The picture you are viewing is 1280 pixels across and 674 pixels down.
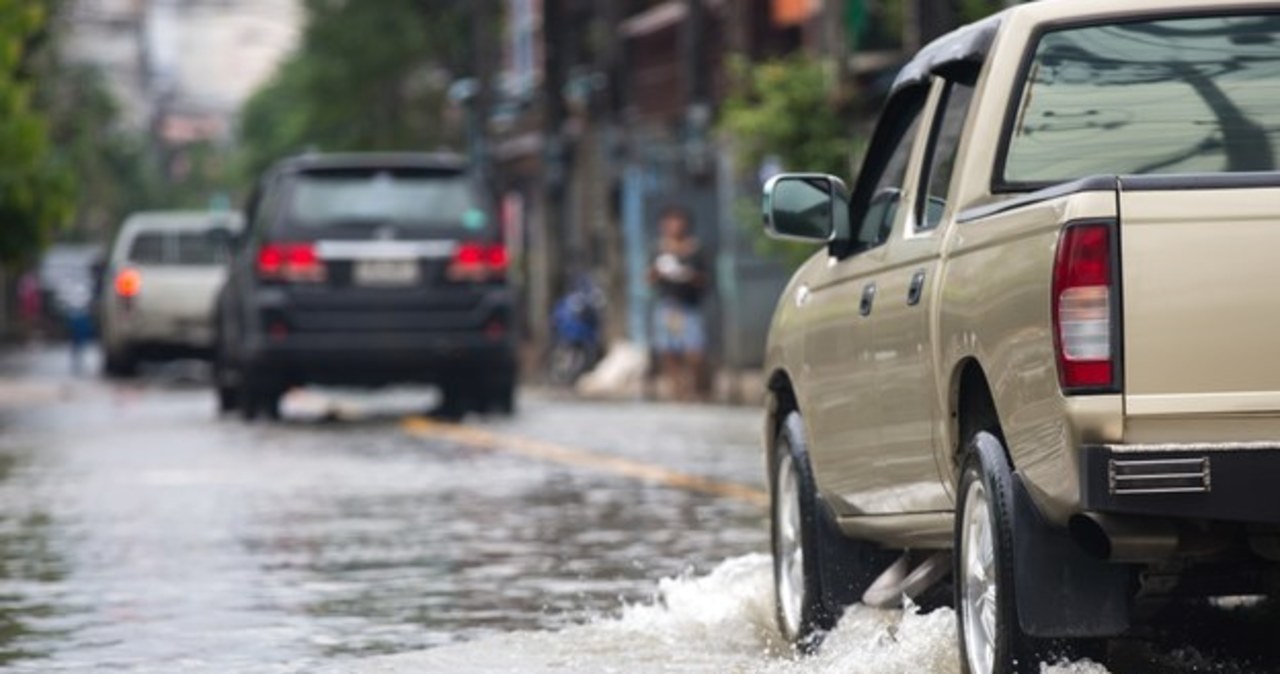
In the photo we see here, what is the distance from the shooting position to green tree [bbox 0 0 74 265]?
121ft

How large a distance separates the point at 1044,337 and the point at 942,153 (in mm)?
1752

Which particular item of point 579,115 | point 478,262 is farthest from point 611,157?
point 478,262

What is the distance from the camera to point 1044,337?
726 cm

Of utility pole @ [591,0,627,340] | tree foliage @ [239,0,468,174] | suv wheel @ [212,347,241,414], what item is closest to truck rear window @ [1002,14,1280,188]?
suv wheel @ [212,347,241,414]

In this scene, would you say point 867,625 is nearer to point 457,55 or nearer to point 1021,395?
point 1021,395

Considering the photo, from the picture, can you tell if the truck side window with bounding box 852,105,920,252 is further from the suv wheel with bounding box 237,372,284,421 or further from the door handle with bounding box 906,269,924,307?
the suv wheel with bounding box 237,372,284,421

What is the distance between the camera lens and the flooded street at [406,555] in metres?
10.2

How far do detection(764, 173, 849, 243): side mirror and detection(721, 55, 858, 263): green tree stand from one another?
886 inches

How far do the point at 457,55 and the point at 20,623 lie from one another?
2117 inches

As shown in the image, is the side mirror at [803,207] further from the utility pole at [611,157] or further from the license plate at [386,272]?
the utility pole at [611,157]

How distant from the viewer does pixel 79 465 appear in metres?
20.8

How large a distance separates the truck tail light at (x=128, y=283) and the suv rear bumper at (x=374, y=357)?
1369 cm

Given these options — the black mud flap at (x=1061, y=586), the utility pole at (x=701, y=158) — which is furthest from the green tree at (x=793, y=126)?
the black mud flap at (x=1061, y=586)

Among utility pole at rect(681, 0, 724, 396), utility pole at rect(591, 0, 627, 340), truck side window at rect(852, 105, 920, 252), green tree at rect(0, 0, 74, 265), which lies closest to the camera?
truck side window at rect(852, 105, 920, 252)
